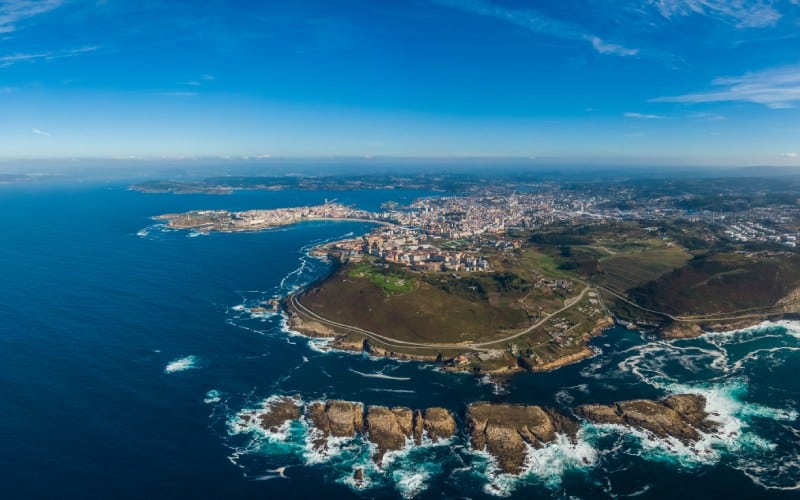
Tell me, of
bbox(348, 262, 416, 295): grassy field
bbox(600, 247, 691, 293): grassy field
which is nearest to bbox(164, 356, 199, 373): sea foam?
bbox(348, 262, 416, 295): grassy field

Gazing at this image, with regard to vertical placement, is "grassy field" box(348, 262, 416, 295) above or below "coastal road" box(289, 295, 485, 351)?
above

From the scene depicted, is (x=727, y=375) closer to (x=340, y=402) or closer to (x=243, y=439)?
(x=340, y=402)

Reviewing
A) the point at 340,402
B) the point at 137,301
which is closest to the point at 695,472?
the point at 340,402

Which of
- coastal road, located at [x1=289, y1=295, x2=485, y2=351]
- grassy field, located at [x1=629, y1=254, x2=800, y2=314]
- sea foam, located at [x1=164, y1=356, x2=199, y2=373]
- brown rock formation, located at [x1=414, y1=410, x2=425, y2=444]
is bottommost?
brown rock formation, located at [x1=414, y1=410, x2=425, y2=444]

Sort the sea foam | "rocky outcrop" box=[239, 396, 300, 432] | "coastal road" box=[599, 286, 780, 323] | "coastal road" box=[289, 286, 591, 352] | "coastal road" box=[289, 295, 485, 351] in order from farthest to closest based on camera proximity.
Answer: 1. "coastal road" box=[599, 286, 780, 323]
2. "coastal road" box=[289, 295, 485, 351]
3. "coastal road" box=[289, 286, 591, 352]
4. the sea foam
5. "rocky outcrop" box=[239, 396, 300, 432]

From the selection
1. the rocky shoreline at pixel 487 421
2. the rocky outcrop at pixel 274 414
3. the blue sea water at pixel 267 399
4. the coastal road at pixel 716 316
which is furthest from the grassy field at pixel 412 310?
the coastal road at pixel 716 316

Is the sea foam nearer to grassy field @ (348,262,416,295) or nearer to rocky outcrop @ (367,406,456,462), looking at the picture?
rocky outcrop @ (367,406,456,462)

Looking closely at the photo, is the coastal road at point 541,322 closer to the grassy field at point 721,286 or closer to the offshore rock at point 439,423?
the grassy field at point 721,286

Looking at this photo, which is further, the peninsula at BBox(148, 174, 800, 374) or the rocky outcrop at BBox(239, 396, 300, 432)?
the peninsula at BBox(148, 174, 800, 374)

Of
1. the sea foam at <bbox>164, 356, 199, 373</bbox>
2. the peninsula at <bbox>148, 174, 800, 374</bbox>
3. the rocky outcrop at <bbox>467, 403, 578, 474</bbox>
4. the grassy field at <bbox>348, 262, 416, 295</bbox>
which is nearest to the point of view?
the rocky outcrop at <bbox>467, 403, 578, 474</bbox>
